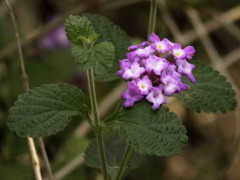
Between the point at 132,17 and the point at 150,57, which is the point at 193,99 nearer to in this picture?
the point at 150,57

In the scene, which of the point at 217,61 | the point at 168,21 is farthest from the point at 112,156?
the point at 168,21

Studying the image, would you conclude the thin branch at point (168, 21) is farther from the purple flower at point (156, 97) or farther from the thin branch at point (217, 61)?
the purple flower at point (156, 97)

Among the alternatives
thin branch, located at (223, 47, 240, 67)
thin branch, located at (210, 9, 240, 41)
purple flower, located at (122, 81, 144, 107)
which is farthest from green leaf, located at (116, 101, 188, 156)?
thin branch, located at (210, 9, 240, 41)

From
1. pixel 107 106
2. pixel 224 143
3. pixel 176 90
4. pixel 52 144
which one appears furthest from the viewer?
Result: pixel 224 143

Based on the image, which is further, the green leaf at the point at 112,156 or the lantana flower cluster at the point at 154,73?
the green leaf at the point at 112,156

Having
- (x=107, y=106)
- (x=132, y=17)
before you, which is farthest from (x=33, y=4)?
→ (x=107, y=106)

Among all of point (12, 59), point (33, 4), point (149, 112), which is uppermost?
point (33, 4)

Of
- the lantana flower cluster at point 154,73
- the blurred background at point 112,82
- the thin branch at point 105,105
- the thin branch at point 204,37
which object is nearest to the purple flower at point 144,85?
the lantana flower cluster at point 154,73
